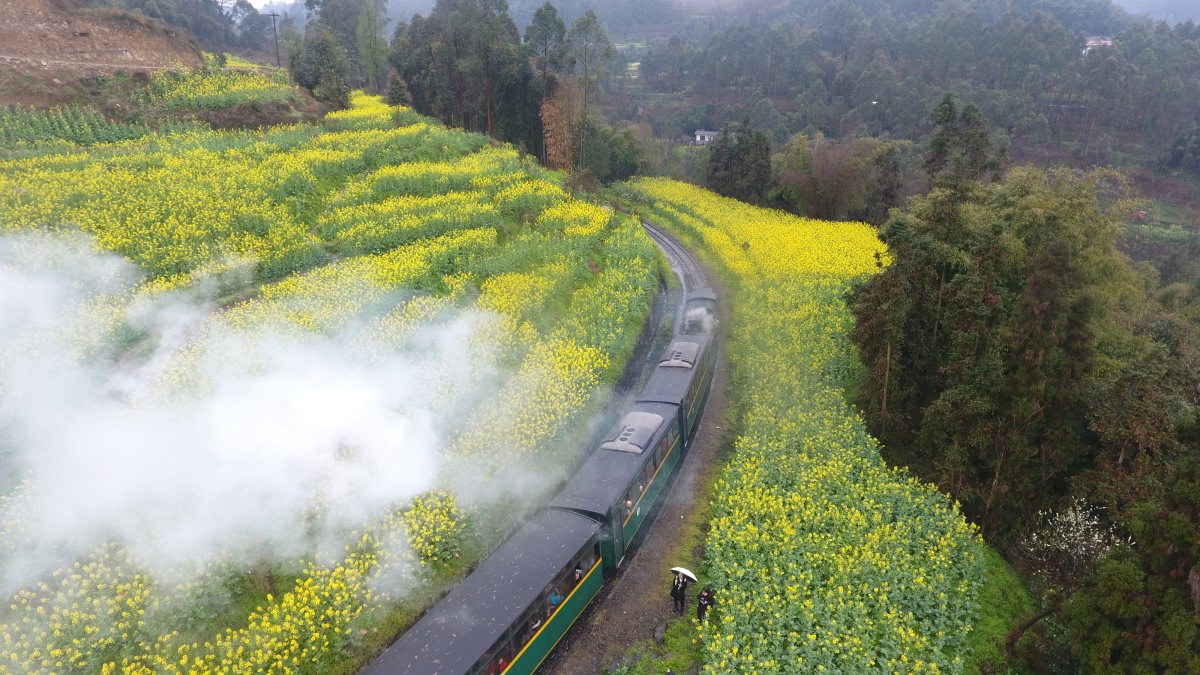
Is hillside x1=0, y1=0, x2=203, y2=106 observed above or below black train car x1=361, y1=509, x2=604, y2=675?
above

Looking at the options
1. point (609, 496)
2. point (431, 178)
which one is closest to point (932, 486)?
point (609, 496)

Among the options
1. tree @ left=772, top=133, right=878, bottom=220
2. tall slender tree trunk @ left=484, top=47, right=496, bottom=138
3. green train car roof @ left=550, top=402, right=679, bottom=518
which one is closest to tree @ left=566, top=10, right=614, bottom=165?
tall slender tree trunk @ left=484, top=47, right=496, bottom=138

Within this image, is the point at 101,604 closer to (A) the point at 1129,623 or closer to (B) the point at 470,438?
(B) the point at 470,438

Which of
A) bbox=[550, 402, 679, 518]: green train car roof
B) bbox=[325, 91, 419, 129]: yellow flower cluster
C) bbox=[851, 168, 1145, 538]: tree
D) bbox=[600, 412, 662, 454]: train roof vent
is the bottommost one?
bbox=[550, 402, 679, 518]: green train car roof

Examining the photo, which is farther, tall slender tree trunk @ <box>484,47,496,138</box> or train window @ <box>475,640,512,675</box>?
tall slender tree trunk @ <box>484,47,496,138</box>

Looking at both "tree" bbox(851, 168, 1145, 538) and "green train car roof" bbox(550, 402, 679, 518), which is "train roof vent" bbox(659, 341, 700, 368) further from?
"tree" bbox(851, 168, 1145, 538)

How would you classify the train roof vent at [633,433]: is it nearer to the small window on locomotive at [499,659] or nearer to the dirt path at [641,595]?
the dirt path at [641,595]

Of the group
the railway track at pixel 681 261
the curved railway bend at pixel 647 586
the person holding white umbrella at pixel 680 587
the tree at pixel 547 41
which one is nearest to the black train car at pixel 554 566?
the curved railway bend at pixel 647 586
